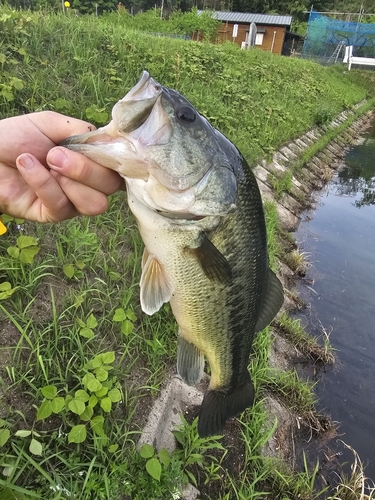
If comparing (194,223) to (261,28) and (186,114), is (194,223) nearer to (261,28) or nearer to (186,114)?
(186,114)

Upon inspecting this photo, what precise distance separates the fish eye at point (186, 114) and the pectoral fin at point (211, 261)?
0.47m

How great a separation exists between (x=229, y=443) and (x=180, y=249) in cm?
199

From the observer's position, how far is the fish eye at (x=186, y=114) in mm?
1587

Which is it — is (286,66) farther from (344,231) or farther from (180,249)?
(180,249)

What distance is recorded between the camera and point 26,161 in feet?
5.12

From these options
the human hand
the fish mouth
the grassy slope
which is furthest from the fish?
the grassy slope

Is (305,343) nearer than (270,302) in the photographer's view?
No

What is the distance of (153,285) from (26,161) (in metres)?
0.73

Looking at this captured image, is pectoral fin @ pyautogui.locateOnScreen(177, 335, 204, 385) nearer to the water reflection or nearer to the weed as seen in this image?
the weed

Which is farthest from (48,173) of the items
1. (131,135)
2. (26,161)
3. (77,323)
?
(77,323)

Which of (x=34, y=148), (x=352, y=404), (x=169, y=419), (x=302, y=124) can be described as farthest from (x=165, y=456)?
(x=302, y=124)

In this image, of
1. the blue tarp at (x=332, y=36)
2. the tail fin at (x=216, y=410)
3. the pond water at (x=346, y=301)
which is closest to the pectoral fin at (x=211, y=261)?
the tail fin at (x=216, y=410)

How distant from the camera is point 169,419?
2889 mm

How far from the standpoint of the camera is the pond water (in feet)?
13.4
